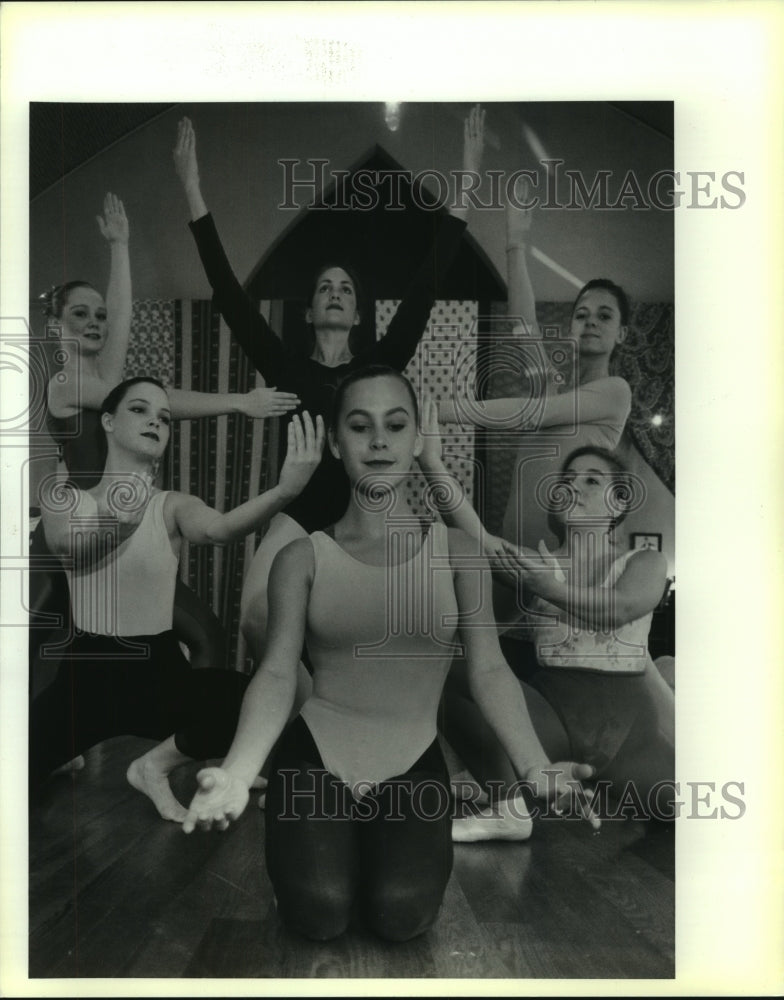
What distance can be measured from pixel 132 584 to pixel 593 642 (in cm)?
128

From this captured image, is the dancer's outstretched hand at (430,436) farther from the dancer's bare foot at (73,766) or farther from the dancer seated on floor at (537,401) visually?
the dancer's bare foot at (73,766)

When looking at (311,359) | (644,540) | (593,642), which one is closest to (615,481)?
(644,540)

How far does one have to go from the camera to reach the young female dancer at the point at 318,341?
2621 mm

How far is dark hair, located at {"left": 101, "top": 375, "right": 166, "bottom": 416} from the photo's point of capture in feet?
8.63

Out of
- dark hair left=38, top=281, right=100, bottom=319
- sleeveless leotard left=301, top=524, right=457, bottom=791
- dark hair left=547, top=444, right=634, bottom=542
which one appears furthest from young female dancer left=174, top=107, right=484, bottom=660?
dark hair left=547, top=444, right=634, bottom=542

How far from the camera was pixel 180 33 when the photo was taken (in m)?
2.64

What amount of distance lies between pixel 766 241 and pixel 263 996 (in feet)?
8.22

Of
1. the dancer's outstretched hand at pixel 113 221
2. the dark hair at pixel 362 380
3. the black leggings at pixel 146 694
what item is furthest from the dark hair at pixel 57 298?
the black leggings at pixel 146 694

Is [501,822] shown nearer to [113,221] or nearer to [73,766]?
[73,766]

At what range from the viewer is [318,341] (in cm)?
264

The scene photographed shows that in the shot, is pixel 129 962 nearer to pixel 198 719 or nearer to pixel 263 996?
pixel 263 996

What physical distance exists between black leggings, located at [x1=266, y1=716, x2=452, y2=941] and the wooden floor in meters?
0.06

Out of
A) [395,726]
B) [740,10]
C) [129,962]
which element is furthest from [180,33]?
[129,962]

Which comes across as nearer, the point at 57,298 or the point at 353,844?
the point at 353,844
